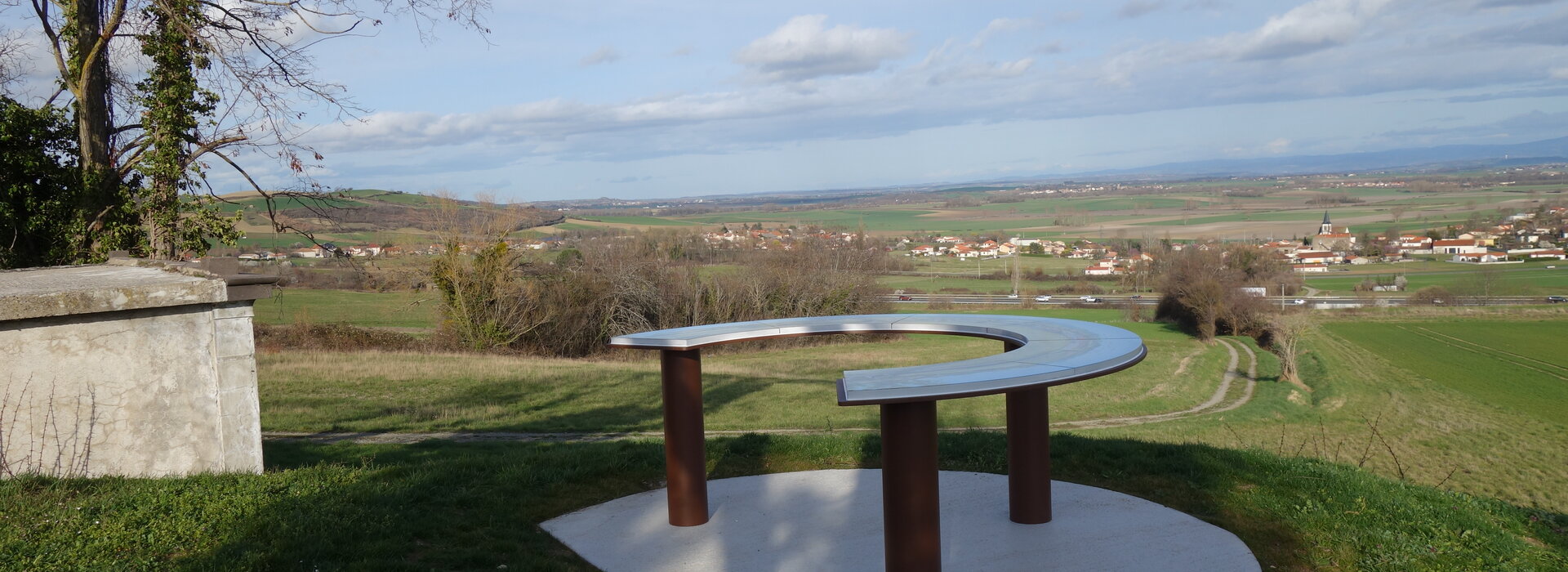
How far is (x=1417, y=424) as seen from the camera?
2472 centimetres

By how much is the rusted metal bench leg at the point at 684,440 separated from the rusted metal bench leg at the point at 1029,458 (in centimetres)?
203

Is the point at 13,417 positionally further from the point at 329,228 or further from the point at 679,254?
the point at 679,254

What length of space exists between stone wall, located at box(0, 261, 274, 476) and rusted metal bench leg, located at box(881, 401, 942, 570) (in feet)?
16.5

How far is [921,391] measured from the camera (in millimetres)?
4016

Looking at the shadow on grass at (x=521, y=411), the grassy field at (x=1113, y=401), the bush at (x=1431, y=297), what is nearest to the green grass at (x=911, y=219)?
the bush at (x=1431, y=297)

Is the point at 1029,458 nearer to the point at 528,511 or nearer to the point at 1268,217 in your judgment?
the point at 528,511

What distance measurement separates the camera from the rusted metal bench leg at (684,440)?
602 centimetres

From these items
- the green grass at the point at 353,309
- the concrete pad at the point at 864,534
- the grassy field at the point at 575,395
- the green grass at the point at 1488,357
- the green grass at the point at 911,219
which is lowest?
the green grass at the point at 1488,357

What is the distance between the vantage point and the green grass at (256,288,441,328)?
32.7 meters

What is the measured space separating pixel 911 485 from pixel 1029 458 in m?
1.86

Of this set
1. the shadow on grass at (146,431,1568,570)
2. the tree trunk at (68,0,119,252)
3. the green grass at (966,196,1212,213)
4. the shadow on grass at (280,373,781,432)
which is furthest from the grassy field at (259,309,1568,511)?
the green grass at (966,196,1212,213)

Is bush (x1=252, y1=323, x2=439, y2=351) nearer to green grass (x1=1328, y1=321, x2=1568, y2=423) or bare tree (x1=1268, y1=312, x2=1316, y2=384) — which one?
bare tree (x1=1268, y1=312, x2=1316, y2=384)

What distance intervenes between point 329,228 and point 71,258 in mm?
3859

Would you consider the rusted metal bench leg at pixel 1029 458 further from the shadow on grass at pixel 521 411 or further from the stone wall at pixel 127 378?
the shadow on grass at pixel 521 411
